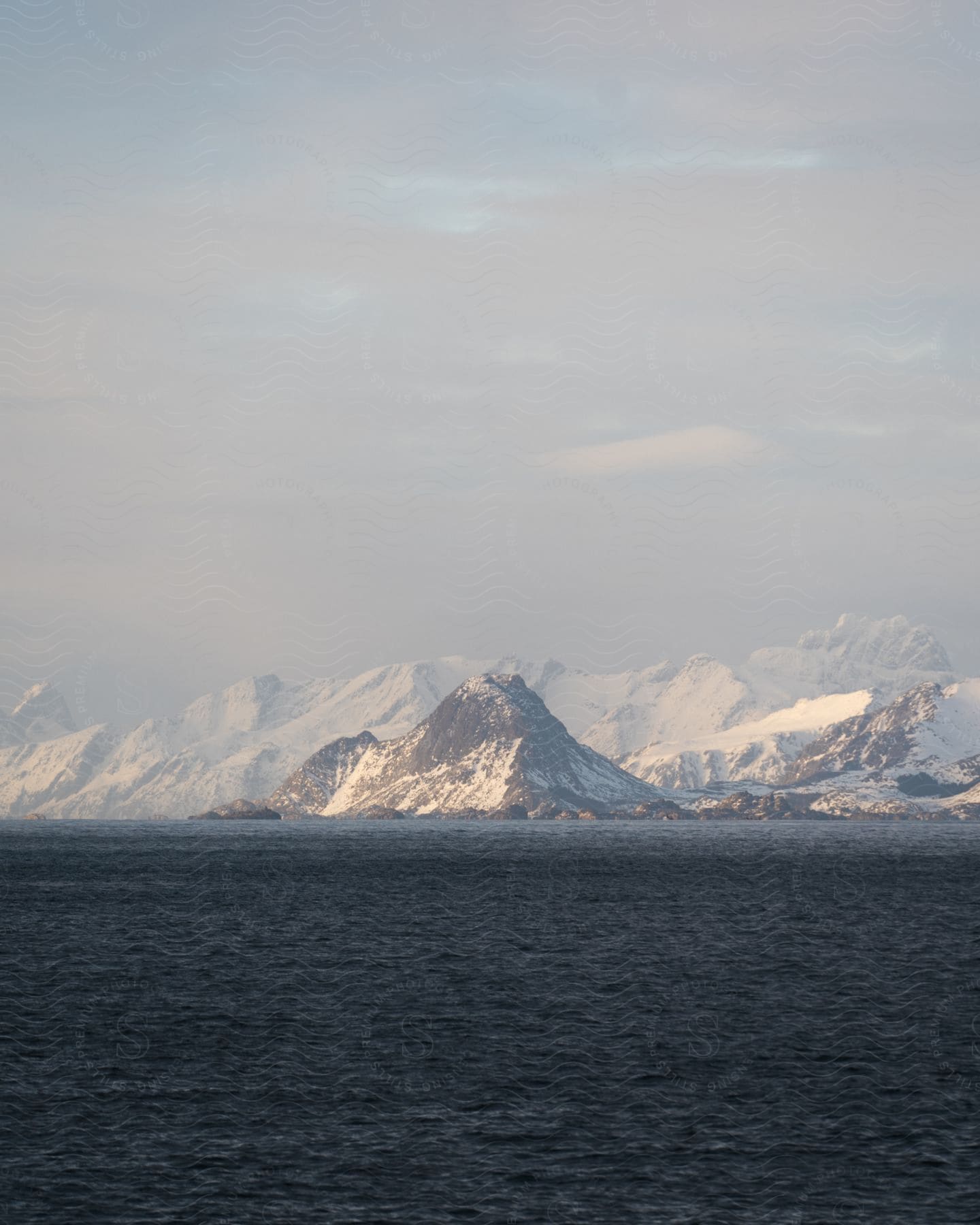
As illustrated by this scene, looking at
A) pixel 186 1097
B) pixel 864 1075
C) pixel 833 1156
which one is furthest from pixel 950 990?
pixel 186 1097

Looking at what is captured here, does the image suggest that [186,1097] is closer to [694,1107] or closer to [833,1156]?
[694,1107]

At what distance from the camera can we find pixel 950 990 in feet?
328

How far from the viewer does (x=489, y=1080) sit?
2805 inches

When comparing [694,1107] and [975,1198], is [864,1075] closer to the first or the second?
[694,1107]

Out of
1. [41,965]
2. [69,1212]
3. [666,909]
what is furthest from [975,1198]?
[666,909]

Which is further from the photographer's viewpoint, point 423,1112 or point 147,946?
point 147,946

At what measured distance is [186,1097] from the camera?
6712cm

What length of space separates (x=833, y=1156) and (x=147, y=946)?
3334 inches

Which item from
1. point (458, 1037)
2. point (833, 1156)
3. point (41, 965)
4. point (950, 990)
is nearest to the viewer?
point (833, 1156)

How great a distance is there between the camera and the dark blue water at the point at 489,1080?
52750 millimetres

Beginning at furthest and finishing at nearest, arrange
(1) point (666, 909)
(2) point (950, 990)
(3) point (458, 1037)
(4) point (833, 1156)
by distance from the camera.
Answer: (1) point (666, 909)
(2) point (950, 990)
(3) point (458, 1037)
(4) point (833, 1156)

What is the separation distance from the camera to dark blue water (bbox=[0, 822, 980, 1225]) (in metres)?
52.8

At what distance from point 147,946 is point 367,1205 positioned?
267 ft

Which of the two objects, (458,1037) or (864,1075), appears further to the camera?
(458,1037)
